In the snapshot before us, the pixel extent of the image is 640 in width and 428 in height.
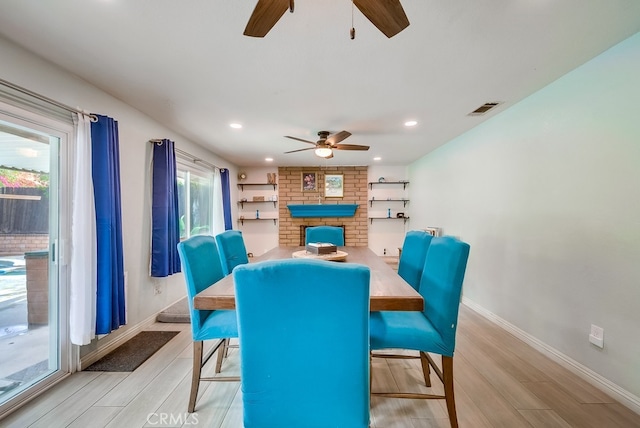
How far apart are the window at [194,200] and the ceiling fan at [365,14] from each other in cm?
280

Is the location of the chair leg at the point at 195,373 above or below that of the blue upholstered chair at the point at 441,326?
below

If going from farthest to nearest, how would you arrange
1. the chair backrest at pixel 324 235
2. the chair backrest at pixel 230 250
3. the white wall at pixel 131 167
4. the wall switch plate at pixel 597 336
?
the chair backrest at pixel 324 235 → the chair backrest at pixel 230 250 → the white wall at pixel 131 167 → the wall switch plate at pixel 597 336

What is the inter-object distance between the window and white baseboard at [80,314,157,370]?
1.24 m

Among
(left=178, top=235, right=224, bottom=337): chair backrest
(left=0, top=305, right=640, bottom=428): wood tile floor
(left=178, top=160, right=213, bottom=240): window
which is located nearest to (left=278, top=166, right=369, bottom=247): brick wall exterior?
(left=178, top=160, right=213, bottom=240): window

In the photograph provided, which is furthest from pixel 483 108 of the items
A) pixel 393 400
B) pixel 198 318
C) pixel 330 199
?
pixel 330 199

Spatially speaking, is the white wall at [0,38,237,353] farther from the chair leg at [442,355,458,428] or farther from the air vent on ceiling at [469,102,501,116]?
the air vent on ceiling at [469,102,501,116]

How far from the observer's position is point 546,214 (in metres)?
2.16

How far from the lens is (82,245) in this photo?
1867mm

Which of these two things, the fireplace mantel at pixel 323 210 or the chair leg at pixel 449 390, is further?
the fireplace mantel at pixel 323 210

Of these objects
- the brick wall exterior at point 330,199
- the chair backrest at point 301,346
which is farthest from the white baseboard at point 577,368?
the brick wall exterior at point 330,199

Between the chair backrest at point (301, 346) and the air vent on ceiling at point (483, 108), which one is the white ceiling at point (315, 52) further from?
the chair backrest at point (301, 346)

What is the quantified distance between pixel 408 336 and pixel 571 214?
1719mm

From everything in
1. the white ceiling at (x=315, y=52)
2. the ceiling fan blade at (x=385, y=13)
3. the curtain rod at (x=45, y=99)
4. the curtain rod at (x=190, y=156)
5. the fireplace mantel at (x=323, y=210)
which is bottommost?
the fireplace mantel at (x=323, y=210)

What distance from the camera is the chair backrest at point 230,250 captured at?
2.13 metres
